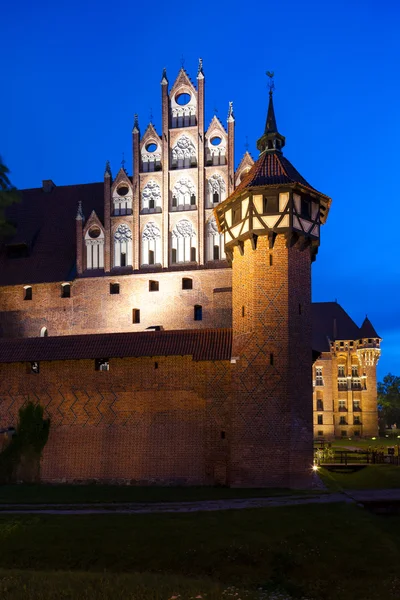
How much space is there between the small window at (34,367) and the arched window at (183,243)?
22.8ft

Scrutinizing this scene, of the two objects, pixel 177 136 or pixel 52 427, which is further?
pixel 177 136

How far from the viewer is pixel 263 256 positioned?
20797 mm

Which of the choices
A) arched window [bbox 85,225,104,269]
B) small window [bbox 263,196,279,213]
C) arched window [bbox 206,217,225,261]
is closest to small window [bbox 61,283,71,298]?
arched window [bbox 85,225,104,269]

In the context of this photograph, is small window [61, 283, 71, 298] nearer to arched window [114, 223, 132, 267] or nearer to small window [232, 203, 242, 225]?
arched window [114, 223, 132, 267]

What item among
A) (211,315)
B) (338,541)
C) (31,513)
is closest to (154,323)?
(211,315)

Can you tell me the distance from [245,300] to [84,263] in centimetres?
921

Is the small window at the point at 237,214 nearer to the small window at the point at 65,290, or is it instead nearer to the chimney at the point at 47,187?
the small window at the point at 65,290

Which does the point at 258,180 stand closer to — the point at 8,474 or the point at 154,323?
the point at 154,323

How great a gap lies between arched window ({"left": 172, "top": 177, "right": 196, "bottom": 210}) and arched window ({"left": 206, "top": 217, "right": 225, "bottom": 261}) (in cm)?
119

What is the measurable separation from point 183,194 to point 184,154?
67.1 inches

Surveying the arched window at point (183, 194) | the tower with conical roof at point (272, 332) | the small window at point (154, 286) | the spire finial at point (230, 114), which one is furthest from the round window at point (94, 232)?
the tower with conical roof at point (272, 332)

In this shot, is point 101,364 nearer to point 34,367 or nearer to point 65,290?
point 34,367

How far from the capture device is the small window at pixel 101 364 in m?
22.0

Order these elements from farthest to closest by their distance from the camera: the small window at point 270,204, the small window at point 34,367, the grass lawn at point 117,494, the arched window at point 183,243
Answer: the arched window at point 183,243 < the small window at point 34,367 < the small window at point 270,204 < the grass lawn at point 117,494
